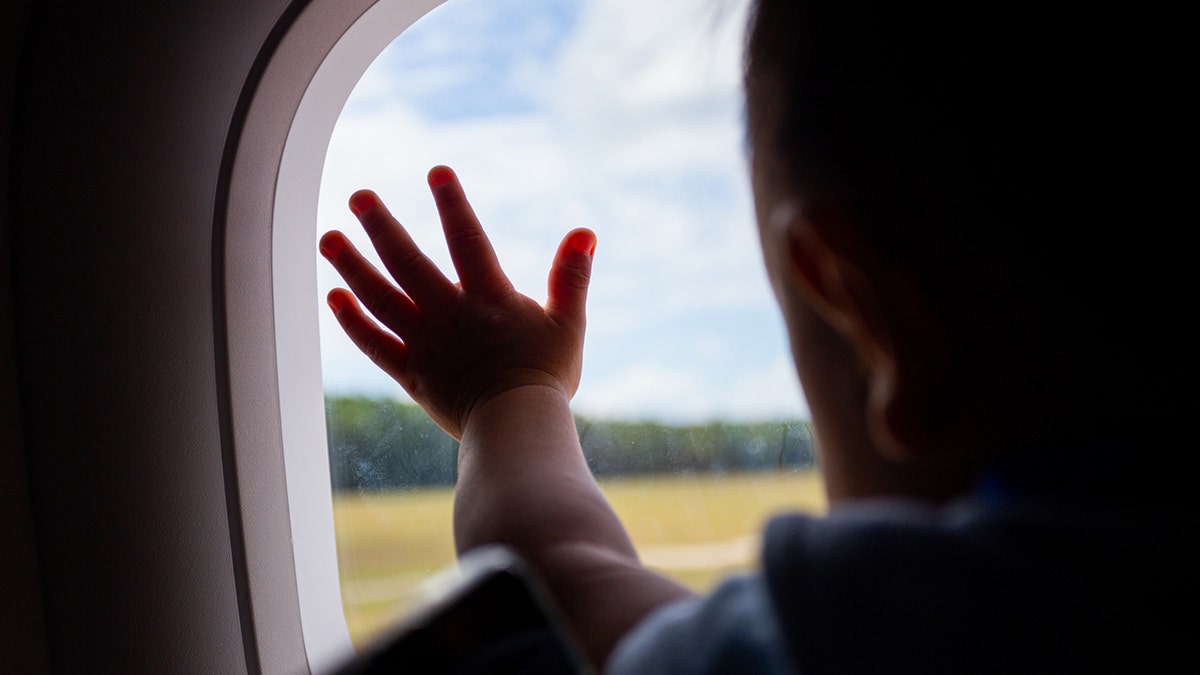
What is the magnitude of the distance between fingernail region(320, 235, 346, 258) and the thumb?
25cm

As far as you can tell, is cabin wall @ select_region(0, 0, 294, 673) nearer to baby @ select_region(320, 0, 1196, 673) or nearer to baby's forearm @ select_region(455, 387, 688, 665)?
baby's forearm @ select_region(455, 387, 688, 665)

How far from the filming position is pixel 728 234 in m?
0.93

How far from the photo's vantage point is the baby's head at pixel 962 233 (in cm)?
43

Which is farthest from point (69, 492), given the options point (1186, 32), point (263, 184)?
point (1186, 32)

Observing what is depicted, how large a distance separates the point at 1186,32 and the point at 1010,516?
247mm

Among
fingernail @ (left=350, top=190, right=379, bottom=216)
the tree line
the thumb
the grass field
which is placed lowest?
the grass field

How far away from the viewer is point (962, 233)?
18.1 inches

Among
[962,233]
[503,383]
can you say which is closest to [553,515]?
[503,383]

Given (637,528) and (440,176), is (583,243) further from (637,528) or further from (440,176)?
(637,528)

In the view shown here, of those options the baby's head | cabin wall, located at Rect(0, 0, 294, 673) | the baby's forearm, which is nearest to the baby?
the baby's head

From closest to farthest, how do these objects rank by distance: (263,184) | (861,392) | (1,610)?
(861,392) → (1,610) → (263,184)

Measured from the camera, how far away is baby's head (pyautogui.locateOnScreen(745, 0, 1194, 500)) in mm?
433

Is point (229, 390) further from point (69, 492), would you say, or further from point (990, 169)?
point (990, 169)

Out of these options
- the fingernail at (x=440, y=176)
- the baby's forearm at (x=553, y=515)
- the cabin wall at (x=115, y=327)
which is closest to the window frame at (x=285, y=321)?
the cabin wall at (x=115, y=327)
